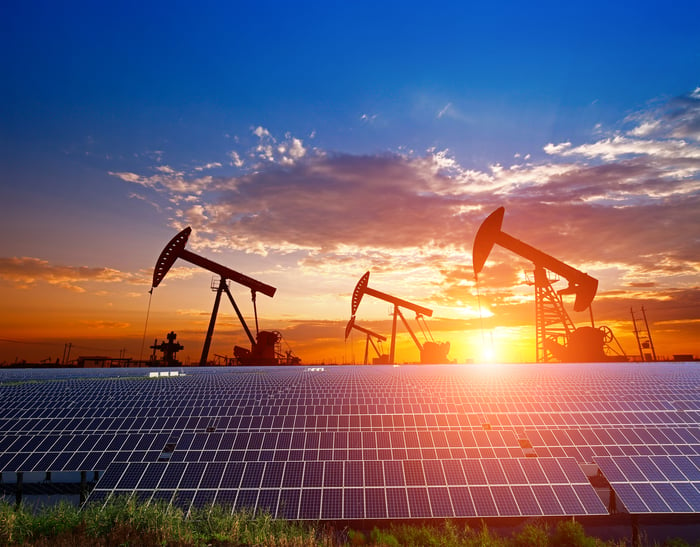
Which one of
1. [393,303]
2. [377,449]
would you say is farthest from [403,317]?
[377,449]

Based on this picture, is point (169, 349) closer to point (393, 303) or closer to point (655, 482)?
point (393, 303)

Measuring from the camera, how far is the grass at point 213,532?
13391mm

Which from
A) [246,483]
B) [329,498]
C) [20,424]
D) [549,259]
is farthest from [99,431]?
[549,259]

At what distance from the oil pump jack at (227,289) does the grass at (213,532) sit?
163 feet

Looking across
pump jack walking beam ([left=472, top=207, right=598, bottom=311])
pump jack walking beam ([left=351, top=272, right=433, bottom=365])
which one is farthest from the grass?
pump jack walking beam ([left=351, top=272, right=433, bottom=365])

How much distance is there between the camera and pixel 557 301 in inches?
2552

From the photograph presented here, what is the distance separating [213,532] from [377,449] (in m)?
7.18

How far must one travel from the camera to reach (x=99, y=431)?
2044 cm

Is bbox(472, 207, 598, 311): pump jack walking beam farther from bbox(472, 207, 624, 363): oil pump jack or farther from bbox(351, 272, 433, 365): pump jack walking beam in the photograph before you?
bbox(351, 272, 433, 365): pump jack walking beam

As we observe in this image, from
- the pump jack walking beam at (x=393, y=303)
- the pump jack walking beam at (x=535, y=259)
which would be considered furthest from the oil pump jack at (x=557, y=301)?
the pump jack walking beam at (x=393, y=303)

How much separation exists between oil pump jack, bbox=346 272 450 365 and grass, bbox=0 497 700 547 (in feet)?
209

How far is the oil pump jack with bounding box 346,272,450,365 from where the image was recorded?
79.3m

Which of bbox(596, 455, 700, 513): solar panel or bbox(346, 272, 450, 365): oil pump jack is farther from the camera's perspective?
bbox(346, 272, 450, 365): oil pump jack

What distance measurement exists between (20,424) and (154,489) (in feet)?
34.8
